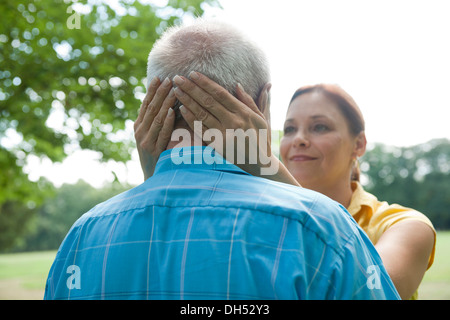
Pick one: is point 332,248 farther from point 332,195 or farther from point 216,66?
point 332,195

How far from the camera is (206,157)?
4.54 feet

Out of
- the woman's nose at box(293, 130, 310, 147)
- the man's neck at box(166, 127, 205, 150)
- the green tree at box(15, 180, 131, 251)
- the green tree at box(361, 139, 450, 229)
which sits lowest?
the green tree at box(15, 180, 131, 251)

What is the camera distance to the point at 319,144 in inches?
101

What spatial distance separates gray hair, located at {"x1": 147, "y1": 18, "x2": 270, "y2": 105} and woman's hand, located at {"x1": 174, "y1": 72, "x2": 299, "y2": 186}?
0.04 metres

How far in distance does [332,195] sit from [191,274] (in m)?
1.63

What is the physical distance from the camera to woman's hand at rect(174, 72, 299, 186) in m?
1.38

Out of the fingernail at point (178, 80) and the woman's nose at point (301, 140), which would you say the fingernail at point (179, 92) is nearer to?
the fingernail at point (178, 80)

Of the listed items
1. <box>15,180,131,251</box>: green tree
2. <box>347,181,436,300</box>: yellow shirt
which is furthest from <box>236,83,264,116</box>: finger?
<box>15,180,131,251</box>: green tree

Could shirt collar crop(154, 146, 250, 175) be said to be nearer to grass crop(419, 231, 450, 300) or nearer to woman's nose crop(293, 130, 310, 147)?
woman's nose crop(293, 130, 310, 147)

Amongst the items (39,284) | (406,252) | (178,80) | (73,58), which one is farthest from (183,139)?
(39,284)

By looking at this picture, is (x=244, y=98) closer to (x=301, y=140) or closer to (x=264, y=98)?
(x=264, y=98)

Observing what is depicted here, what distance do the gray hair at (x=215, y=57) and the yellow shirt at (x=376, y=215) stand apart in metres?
1.14

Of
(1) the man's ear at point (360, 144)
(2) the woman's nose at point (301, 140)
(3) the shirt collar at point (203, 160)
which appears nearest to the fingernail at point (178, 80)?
(3) the shirt collar at point (203, 160)
